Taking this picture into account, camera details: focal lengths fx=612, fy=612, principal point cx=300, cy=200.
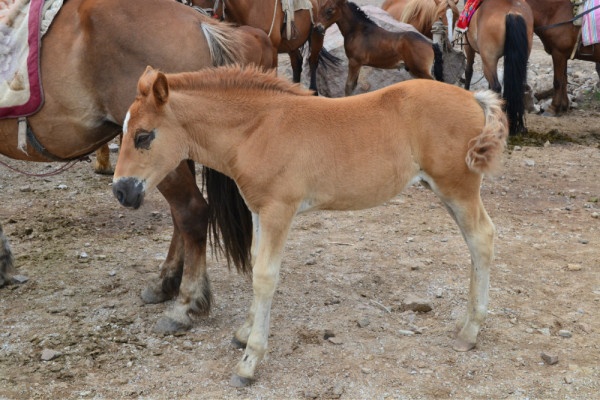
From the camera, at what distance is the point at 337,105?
Answer: 3258 millimetres

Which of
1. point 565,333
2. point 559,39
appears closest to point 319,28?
point 559,39

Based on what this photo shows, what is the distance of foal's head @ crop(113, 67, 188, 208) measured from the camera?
2.93m

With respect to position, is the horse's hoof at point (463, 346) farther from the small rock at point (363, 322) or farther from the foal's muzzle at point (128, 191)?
the foal's muzzle at point (128, 191)

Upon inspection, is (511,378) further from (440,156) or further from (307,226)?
(307,226)

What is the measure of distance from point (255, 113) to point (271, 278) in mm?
840

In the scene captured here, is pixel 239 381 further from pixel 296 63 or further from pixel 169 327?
pixel 296 63

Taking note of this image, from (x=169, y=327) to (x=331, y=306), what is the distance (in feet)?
3.46

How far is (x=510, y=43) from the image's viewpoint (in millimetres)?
8203

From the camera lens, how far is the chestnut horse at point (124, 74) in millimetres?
3568

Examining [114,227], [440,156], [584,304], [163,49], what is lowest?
[114,227]

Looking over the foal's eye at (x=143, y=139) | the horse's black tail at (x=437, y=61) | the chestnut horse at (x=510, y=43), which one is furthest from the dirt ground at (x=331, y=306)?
the horse's black tail at (x=437, y=61)

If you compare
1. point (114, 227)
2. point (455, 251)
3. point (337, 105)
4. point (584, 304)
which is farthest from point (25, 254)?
point (584, 304)

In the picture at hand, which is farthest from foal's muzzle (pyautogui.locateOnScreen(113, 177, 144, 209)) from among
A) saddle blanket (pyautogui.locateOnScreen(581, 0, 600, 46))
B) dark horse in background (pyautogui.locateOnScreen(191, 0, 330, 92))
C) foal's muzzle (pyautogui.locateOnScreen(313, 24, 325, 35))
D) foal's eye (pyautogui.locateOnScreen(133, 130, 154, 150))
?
saddle blanket (pyautogui.locateOnScreen(581, 0, 600, 46))

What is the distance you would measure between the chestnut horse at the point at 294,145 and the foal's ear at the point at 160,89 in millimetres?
17
